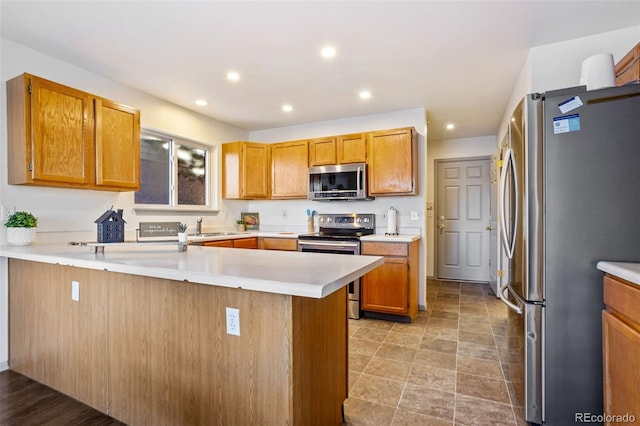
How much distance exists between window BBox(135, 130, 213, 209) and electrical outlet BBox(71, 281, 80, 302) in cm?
163

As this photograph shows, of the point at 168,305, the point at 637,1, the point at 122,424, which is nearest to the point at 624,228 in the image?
the point at 637,1

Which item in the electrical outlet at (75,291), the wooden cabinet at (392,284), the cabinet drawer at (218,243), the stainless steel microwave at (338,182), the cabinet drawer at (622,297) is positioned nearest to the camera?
the cabinet drawer at (622,297)

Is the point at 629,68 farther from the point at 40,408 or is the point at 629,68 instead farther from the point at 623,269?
the point at 40,408

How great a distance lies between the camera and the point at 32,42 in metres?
2.41

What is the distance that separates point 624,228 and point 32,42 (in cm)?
409

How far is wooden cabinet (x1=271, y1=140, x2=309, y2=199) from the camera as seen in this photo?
14.3ft

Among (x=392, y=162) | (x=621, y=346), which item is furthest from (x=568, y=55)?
(x=621, y=346)

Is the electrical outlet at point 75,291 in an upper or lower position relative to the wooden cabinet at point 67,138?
lower

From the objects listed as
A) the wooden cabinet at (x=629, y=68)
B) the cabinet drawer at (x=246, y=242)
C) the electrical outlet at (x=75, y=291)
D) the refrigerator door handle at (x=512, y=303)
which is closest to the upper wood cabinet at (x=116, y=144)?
the electrical outlet at (x=75, y=291)

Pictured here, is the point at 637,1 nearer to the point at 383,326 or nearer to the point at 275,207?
the point at 383,326

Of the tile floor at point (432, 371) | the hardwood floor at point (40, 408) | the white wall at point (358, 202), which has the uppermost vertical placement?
the white wall at point (358, 202)

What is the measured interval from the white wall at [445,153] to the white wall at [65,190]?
165 inches

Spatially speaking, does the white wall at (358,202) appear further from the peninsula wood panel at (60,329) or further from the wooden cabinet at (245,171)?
the peninsula wood panel at (60,329)

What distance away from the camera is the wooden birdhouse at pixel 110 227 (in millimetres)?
1932
